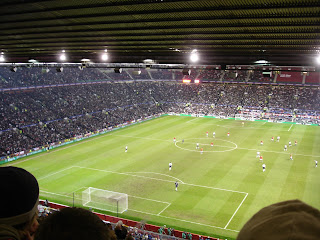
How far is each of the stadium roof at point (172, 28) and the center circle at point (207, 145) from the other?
23.6m

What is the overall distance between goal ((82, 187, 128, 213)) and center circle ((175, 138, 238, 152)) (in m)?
18.6

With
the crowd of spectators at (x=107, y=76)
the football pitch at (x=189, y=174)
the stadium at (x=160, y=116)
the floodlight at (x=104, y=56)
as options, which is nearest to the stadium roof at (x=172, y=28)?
the stadium at (x=160, y=116)

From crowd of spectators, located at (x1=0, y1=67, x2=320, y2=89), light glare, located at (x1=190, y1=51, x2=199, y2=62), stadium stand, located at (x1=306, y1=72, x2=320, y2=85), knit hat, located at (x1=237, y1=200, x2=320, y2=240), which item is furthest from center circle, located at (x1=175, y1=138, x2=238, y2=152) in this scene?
stadium stand, located at (x1=306, y1=72, x2=320, y2=85)

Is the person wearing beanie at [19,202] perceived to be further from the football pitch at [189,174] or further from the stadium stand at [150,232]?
the football pitch at [189,174]

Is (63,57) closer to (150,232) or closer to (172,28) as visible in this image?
(172,28)

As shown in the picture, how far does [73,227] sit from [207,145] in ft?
143

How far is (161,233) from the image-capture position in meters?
20.6

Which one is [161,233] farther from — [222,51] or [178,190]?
[222,51]

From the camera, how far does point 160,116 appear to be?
241 feet

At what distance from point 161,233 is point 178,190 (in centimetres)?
805

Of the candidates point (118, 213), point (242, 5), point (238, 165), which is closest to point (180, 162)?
point (238, 165)

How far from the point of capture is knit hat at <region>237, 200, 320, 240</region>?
3.51 feet

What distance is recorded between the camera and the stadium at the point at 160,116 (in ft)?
42.6

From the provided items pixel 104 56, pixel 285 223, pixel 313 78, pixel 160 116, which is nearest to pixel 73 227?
pixel 285 223
